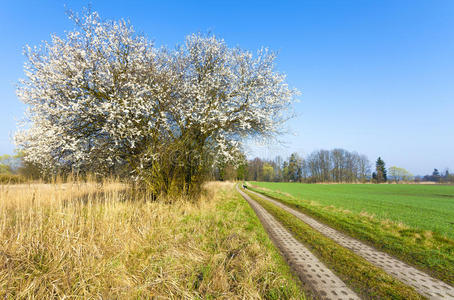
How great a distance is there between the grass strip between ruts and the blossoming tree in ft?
21.8

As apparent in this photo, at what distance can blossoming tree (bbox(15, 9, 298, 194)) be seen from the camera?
830 centimetres

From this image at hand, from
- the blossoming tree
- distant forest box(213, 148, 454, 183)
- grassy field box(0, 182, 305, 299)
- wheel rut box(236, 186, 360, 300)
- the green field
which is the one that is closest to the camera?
grassy field box(0, 182, 305, 299)

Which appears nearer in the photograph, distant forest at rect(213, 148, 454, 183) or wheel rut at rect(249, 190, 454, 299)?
wheel rut at rect(249, 190, 454, 299)

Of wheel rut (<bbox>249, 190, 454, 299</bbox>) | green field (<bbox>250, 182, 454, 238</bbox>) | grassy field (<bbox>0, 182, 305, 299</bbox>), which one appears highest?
grassy field (<bbox>0, 182, 305, 299</bbox>)

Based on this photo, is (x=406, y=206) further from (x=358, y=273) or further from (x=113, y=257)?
(x=113, y=257)

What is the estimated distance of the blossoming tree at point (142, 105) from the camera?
27.2 feet

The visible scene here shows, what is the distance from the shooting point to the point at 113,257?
399 centimetres

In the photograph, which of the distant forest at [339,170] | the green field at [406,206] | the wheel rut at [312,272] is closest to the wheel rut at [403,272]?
the wheel rut at [312,272]

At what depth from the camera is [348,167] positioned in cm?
9275

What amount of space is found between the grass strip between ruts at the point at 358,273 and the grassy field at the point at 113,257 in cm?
122

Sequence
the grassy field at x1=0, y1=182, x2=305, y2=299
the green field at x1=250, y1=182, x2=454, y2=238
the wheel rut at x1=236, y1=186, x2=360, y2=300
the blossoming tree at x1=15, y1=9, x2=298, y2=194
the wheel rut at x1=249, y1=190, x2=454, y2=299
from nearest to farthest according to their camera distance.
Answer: the grassy field at x1=0, y1=182, x2=305, y2=299, the wheel rut at x1=236, y1=186, x2=360, y2=300, the wheel rut at x1=249, y1=190, x2=454, y2=299, the blossoming tree at x1=15, y1=9, x2=298, y2=194, the green field at x1=250, y1=182, x2=454, y2=238

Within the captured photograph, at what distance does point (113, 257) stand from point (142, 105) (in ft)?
22.0

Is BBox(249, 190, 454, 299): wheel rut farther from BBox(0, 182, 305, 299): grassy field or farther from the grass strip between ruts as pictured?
BBox(0, 182, 305, 299): grassy field

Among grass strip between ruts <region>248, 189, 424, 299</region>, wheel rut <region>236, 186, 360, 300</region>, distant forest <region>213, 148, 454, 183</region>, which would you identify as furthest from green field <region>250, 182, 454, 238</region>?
distant forest <region>213, 148, 454, 183</region>
